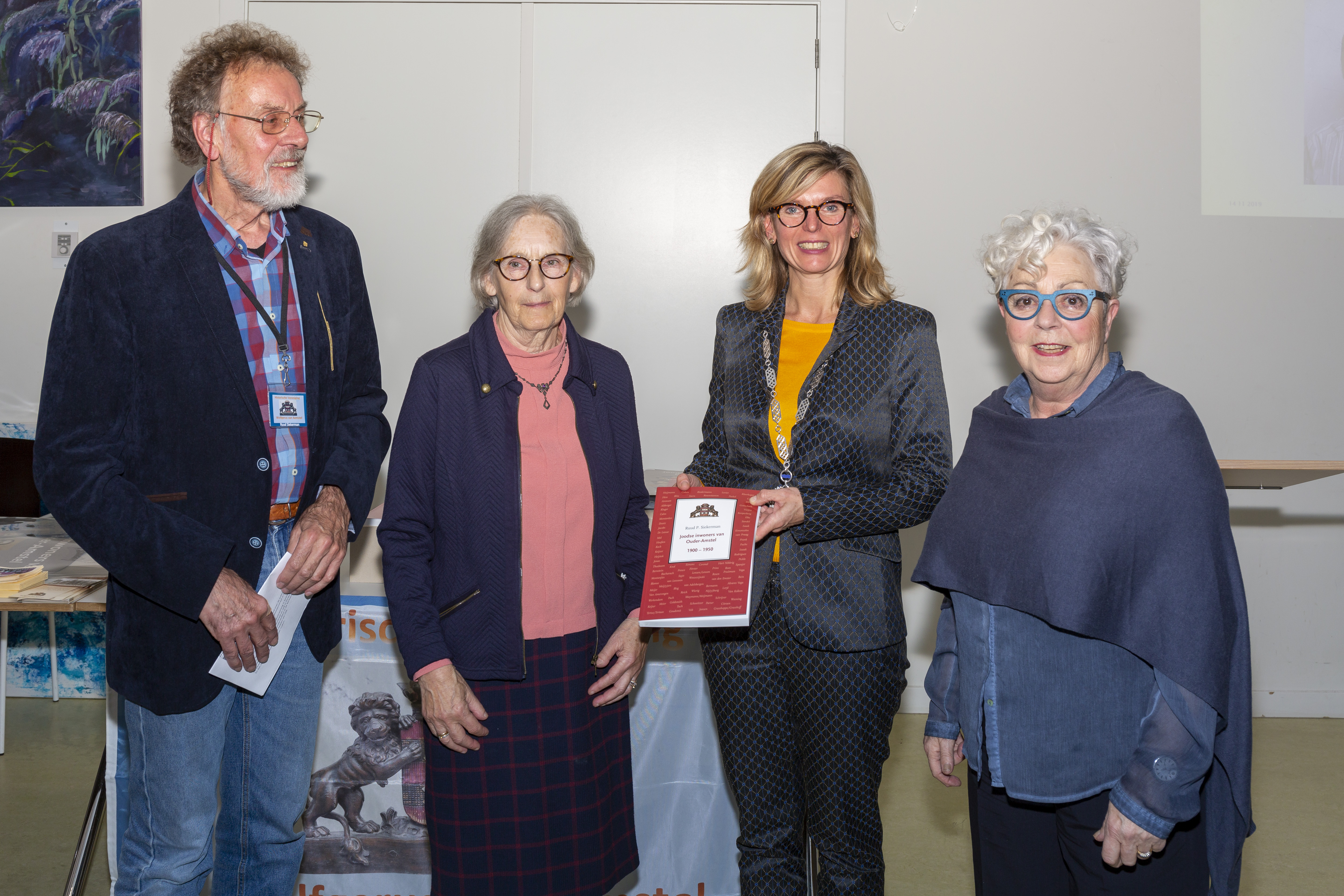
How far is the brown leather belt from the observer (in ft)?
6.07

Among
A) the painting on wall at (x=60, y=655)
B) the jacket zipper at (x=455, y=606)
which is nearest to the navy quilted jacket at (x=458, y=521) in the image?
the jacket zipper at (x=455, y=606)

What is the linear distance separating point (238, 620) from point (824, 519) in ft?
3.76

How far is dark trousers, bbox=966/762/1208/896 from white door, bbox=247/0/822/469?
276 centimetres

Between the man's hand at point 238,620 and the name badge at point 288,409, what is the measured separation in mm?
302

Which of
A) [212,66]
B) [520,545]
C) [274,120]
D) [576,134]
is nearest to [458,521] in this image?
[520,545]

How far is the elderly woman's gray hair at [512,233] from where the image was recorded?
1884 mm

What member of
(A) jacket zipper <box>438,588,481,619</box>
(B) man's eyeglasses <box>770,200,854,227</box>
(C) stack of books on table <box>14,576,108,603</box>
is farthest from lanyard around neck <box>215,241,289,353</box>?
(B) man's eyeglasses <box>770,200,854,227</box>

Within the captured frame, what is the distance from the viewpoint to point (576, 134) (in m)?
4.19

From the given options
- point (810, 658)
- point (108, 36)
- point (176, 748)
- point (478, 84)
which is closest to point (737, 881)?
point (810, 658)

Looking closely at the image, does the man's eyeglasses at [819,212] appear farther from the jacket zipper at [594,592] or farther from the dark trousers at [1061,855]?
the dark trousers at [1061,855]

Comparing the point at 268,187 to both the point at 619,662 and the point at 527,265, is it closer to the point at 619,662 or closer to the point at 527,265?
the point at 527,265

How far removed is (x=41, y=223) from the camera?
14.1ft

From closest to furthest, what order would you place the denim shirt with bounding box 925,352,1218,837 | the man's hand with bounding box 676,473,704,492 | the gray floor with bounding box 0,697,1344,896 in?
the denim shirt with bounding box 925,352,1218,837
the man's hand with bounding box 676,473,704,492
the gray floor with bounding box 0,697,1344,896

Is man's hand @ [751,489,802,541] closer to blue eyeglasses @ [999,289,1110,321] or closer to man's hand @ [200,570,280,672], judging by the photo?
blue eyeglasses @ [999,289,1110,321]
